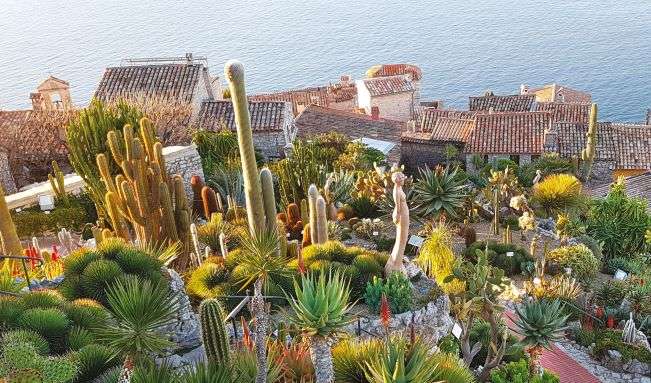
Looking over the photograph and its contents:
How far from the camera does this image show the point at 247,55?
74.9 m

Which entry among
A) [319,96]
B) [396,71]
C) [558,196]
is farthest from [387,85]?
[558,196]

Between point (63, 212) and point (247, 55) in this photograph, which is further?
point (247, 55)

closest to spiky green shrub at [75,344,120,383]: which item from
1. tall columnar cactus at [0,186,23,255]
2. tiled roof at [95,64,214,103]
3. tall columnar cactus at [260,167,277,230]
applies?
tall columnar cactus at [260,167,277,230]

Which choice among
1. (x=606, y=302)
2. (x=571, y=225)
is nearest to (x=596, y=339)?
(x=606, y=302)

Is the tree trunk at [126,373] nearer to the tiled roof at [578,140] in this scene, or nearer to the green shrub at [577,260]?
the green shrub at [577,260]

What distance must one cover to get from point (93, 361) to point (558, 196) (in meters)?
15.5

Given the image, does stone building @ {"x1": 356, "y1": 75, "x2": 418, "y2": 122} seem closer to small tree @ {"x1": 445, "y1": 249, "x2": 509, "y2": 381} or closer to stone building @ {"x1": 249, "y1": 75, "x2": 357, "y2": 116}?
stone building @ {"x1": 249, "y1": 75, "x2": 357, "y2": 116}

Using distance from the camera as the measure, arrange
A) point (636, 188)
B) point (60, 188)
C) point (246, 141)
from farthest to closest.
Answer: point (636, 188)
point (60, 188)
point (246, 141)

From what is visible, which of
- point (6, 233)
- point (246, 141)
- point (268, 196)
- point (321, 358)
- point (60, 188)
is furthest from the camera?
point (60, 188)

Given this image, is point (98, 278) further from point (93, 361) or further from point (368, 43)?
point (368, 43)

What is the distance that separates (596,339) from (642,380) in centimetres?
116

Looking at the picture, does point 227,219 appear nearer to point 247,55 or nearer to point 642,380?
point 642,380

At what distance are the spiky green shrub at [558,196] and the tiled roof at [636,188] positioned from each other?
580cm

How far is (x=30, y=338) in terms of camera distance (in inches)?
287
